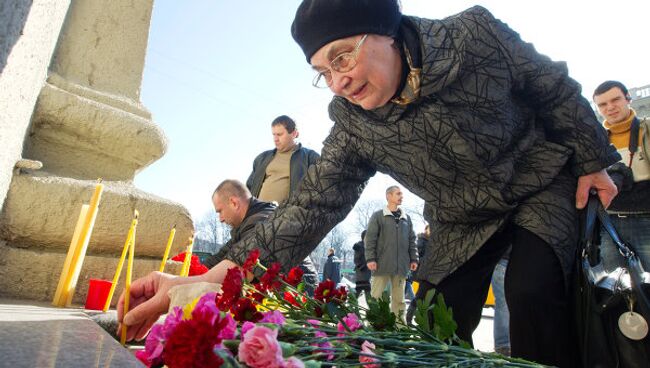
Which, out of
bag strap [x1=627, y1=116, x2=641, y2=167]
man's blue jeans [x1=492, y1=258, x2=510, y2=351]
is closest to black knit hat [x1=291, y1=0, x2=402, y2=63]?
bag strap [x1=627, y1=116, x2=641, y2=167]

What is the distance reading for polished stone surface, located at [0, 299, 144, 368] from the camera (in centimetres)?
72

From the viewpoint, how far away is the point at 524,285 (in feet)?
4.67

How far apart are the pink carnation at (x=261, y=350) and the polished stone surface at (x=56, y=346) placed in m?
0.33

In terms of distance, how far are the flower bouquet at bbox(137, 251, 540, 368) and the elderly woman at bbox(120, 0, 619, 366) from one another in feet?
1.81

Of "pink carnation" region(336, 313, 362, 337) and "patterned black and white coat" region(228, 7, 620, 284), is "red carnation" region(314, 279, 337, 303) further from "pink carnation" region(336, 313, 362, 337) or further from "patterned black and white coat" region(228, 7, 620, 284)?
"patterned black and white coat" region(228, 7, 620, 284)

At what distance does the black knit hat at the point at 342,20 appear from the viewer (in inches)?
55.2

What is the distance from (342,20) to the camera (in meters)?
1.40

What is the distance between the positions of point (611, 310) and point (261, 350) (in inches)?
47.1

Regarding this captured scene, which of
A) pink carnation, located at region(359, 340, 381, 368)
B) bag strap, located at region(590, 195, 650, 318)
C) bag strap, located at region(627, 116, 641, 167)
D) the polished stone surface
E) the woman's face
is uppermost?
bag strap, located at region(627, 116, 641, 167)

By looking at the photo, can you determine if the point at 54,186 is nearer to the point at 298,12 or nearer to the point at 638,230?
the point at 298,12

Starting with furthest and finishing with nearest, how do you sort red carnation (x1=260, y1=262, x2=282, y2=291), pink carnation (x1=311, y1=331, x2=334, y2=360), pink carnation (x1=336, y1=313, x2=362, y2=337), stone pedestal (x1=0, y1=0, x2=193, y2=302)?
1. stone pedestal (x1=0, y1=0, x2=193, y2=302)
2. red carnation (x1=260, y1=262, x2=282, y2=291)
3. pink carnation (x1=336, y1=313, x2=362, y2=337)
4. pink carnation (x1=311, y1=331, x2=334, y2=360)

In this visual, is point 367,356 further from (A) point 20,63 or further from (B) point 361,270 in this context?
(B) point 361,270

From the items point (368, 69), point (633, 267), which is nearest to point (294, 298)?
point (368, 69)

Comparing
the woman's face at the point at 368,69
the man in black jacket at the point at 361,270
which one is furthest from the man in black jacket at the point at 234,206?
the man in black jacket at the point at 361,270
